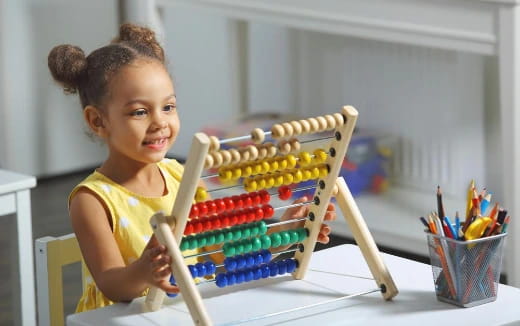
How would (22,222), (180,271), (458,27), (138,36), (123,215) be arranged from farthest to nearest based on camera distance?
(458,27)
(22,222)
(138,36)
(123,215)
(180,271)

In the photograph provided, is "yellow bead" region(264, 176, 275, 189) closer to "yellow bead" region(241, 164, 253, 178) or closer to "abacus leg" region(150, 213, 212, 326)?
"yellow bead" region(241, 164, 253, 178)

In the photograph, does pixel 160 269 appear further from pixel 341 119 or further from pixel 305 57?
pixel 305 57

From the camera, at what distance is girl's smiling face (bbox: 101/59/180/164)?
177 cm

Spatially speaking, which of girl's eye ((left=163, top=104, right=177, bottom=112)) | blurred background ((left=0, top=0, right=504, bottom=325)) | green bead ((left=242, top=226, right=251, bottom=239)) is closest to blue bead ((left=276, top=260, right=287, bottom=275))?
green bead ((left=242, top=226, right=251, bottom=239))

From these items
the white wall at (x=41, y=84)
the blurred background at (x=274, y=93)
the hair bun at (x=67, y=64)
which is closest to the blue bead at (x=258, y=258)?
the hair bun at (x=67, y=64)

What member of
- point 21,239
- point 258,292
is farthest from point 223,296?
point 21,239

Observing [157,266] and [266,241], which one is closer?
[157,266]

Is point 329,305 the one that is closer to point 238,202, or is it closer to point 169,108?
point 238,202

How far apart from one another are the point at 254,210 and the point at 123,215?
0.27 metres

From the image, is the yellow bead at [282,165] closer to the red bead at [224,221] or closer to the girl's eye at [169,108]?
the red bead at [224,221]

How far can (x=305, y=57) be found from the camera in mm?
4402

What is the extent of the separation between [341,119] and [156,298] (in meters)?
0.39

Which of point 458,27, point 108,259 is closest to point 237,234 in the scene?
point 108,259

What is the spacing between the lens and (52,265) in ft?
6.52
